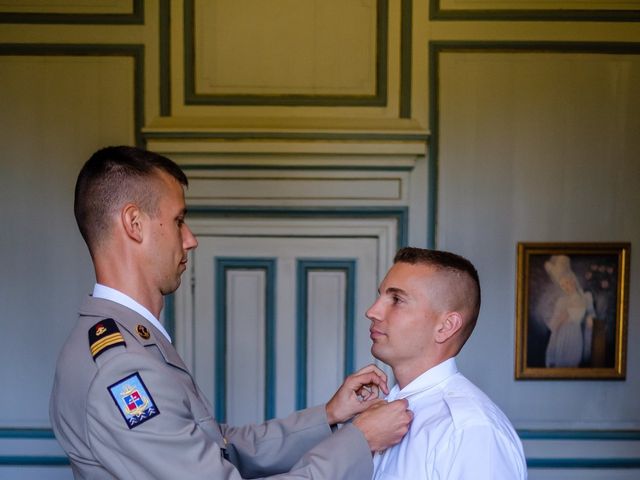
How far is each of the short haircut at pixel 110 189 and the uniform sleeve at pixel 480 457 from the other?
0.79m

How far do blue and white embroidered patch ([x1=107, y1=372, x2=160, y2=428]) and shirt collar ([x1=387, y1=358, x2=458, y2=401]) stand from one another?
59 centimetres

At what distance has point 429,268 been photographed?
1478 mm

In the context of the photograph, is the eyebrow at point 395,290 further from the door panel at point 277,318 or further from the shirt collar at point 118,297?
the door panel at point 277,318

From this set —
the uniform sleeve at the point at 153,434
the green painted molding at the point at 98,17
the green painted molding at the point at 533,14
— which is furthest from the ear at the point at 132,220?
the green painted molding at the point at 533,14

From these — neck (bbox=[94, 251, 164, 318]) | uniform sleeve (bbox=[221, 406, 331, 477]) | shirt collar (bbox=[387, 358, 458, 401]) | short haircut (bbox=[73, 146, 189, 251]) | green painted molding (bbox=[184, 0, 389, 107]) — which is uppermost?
green painted molding (bbox=[184, 0, 389, 107])

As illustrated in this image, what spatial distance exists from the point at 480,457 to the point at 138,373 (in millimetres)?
672

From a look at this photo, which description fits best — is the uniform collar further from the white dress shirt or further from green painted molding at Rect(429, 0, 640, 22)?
green painted molding at Rect(429, 0, 640, 22)

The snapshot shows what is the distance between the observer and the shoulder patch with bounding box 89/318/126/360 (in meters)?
1.22

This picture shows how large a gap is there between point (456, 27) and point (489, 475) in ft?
6.33

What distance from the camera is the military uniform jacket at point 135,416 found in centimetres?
117

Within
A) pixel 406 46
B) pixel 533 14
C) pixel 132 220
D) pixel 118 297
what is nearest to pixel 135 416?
pixel 118 297

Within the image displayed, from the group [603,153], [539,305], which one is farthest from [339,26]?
[539,305]

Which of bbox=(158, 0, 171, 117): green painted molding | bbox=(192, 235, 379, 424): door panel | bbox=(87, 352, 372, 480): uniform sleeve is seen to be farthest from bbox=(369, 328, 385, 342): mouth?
bbox=(158, 0, 171, 117): green painted molding

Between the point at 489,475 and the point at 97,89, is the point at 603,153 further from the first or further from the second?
the point at 97,89
